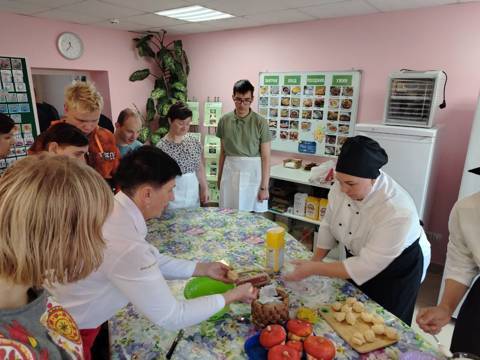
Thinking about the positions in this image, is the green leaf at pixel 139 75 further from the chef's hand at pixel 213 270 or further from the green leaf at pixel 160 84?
the chef's hand at pixel 213 270

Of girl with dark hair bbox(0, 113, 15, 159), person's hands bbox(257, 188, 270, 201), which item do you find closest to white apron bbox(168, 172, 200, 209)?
person's hands bbox(257, 188, 270, 201)

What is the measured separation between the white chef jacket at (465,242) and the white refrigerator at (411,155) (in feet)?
4.28

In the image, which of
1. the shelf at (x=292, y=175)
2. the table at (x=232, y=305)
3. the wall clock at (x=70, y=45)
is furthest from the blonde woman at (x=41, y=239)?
the wall clock at (x=70, y=45)

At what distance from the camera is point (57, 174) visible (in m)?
0.65

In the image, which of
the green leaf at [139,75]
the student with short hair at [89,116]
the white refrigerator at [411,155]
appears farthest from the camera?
the green leaf at [139,75]

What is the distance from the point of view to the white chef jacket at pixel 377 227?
1.26 metres

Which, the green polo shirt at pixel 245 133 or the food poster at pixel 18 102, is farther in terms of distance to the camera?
the food poster at pixel 18 102

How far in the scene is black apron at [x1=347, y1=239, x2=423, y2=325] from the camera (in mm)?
1358

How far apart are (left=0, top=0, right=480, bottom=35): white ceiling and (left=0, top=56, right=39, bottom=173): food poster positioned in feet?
1.70

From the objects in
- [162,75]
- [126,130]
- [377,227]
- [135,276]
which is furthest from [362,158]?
[162,75]

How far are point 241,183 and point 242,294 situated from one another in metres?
1.90

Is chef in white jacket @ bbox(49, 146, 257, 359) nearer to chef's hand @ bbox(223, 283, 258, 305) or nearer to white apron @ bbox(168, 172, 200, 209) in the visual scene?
chef's hand @ bbox(223, 283, 258, 305)

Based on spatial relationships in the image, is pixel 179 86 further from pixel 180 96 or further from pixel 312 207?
pixel 312 207

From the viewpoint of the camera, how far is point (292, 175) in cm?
338
